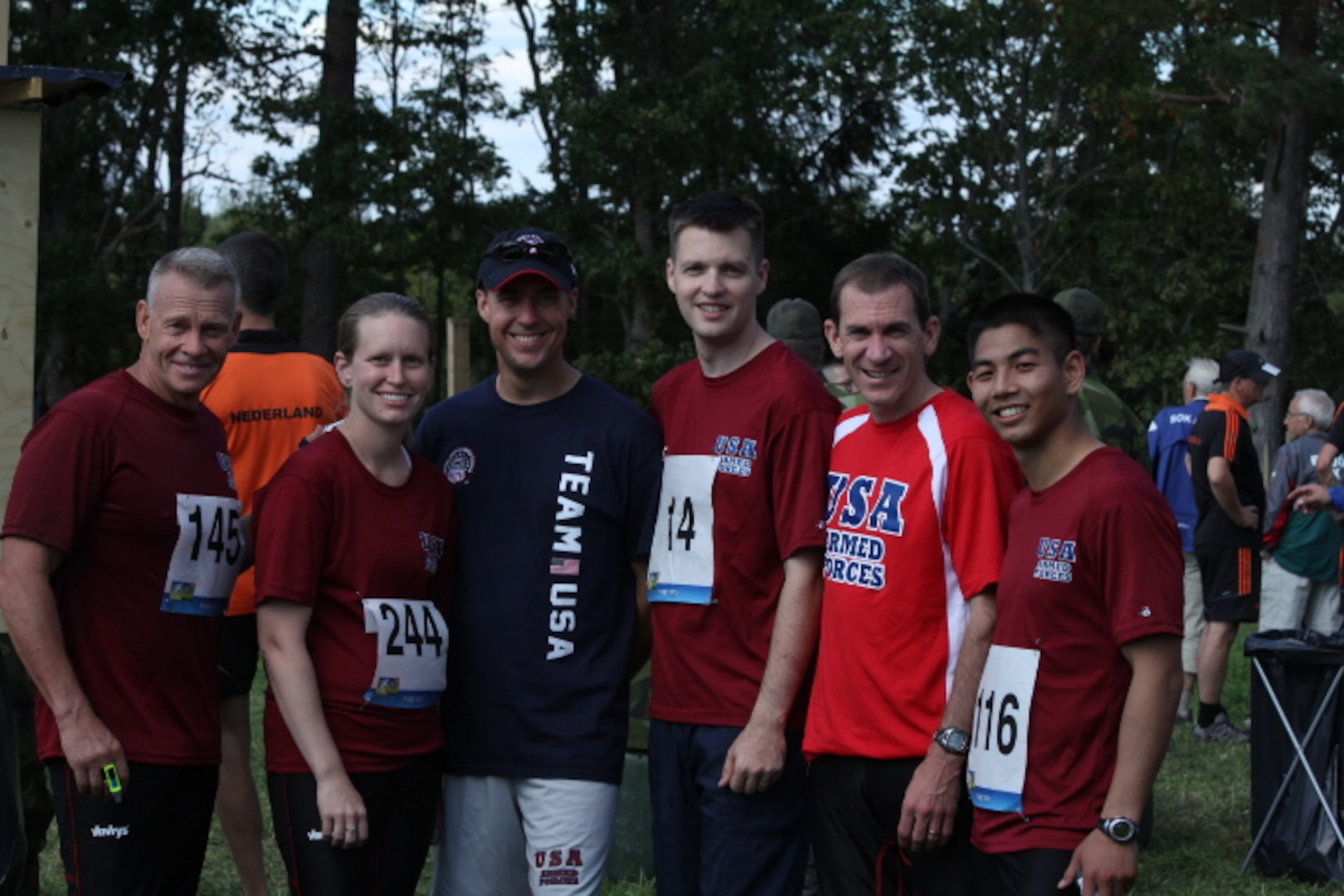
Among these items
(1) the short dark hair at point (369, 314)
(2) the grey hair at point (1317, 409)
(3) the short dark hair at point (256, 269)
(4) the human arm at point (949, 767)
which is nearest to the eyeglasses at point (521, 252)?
(1) the short dark hair at point (369, 314)

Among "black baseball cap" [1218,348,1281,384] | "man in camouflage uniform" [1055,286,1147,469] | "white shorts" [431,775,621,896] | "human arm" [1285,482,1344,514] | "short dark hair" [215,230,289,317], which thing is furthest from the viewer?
"black baseball cap" [1218,348,1281,384]

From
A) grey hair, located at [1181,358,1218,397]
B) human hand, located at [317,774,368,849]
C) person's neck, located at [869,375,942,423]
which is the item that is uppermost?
grey hair, located at [1181,358,1218,397]

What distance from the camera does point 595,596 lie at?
146 inches

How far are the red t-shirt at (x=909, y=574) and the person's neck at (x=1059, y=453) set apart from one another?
0.35 feet

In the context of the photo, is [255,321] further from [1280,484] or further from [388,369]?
[1280,484]

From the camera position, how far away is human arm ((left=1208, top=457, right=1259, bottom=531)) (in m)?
8.73

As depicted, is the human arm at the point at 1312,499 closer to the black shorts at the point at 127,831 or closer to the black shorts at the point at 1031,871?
the black shorts at the point at 1031,871

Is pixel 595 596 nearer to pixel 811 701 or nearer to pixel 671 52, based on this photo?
pixel 811 701

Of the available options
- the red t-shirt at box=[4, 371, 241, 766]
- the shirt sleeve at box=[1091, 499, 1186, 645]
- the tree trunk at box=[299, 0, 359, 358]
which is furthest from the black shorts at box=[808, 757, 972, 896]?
the tree trunk at box=[299, 0, 359, 358]

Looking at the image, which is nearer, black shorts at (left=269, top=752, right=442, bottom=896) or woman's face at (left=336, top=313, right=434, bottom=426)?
black shorts at (left=269, top=752, right=442, bottom=896)

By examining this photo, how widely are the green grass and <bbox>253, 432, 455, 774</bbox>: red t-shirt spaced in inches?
92.2

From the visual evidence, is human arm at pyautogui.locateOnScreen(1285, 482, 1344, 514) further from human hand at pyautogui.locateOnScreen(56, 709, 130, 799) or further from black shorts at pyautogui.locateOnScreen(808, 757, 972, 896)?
human hand at pyautogui.locateOnScreen(56, 709, 130, 799)

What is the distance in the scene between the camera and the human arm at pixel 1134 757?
3.03 m

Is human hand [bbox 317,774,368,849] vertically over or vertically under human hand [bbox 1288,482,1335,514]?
under
